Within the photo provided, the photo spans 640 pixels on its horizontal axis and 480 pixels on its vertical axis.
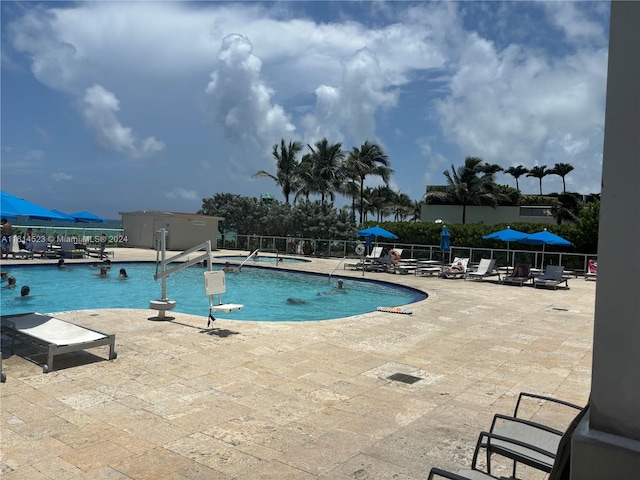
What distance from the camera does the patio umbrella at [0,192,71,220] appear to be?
5.77 m

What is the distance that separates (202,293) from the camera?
15305mm

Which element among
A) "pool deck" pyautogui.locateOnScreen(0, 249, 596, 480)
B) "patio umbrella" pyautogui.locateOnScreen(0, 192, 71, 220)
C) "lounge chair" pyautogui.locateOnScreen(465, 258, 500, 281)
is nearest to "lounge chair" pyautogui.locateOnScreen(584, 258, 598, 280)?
"lounge chair" pyautogui.locateOnScreen(465, 258, 500, 281)

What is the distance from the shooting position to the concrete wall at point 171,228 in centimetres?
2688

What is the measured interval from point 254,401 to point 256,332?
116 inches

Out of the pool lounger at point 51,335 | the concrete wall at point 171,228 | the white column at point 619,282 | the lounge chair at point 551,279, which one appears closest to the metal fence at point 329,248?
the concrete wall at point 171,228

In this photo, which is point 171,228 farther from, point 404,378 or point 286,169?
point 404,378

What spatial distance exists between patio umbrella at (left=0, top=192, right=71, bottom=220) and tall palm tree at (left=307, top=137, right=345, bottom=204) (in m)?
27.8

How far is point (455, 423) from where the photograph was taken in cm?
411

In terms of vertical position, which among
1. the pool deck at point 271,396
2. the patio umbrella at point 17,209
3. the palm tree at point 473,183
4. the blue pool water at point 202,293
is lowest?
the blue pool water at point 202,293

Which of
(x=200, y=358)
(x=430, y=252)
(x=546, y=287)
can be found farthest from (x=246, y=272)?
(x=200, y=358)

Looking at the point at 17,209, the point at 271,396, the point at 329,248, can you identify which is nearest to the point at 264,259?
the point at 329,248

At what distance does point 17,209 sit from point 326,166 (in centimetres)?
2841

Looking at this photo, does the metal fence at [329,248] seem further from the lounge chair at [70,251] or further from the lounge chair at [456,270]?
the lounge chair at [70,251]

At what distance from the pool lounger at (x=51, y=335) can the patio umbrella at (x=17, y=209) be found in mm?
1267
